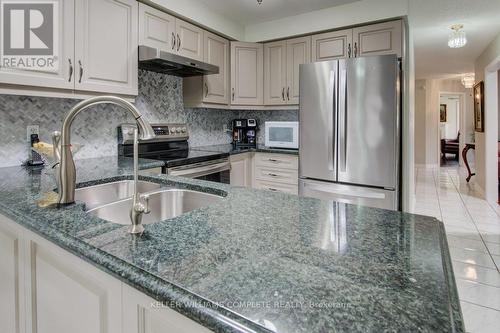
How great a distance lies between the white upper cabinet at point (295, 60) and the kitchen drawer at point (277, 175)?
2.68 ft

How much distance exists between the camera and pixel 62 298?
870 millimetres

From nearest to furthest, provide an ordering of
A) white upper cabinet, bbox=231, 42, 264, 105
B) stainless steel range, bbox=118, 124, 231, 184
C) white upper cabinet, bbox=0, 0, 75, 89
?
white upper cabinet, bbox=0, 0, 75, 89, stainless steel range, bbox=118, 124, 231, 184, white upper cabinet, bbox=231, 42, 264, 105

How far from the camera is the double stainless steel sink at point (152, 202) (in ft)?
4.56

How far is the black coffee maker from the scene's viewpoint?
13.1 ft

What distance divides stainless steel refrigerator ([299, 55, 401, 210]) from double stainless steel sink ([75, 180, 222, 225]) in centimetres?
166

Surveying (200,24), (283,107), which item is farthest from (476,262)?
(200,24)

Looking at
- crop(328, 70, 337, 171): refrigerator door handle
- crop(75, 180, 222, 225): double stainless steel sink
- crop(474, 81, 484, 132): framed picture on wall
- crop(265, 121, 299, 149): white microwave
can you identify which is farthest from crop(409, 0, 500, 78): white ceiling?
crop(75, 180, 222, 225): double stainless steel sink

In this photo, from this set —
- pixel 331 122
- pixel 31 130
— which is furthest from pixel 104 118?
pixel 331 122

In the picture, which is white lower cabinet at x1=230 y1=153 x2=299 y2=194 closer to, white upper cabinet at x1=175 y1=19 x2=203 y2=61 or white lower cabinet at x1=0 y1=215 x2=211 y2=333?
white upper cabinet at x1=175 y1=19 x2=203 y2=61

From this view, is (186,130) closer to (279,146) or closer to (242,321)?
(279,146)

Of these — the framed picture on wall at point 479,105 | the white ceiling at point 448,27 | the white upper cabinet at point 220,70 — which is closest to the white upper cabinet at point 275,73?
the white upper cabinet at point 220,70

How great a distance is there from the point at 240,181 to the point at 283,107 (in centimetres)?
103

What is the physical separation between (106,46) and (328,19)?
86.6 inches

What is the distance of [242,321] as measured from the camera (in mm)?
451
